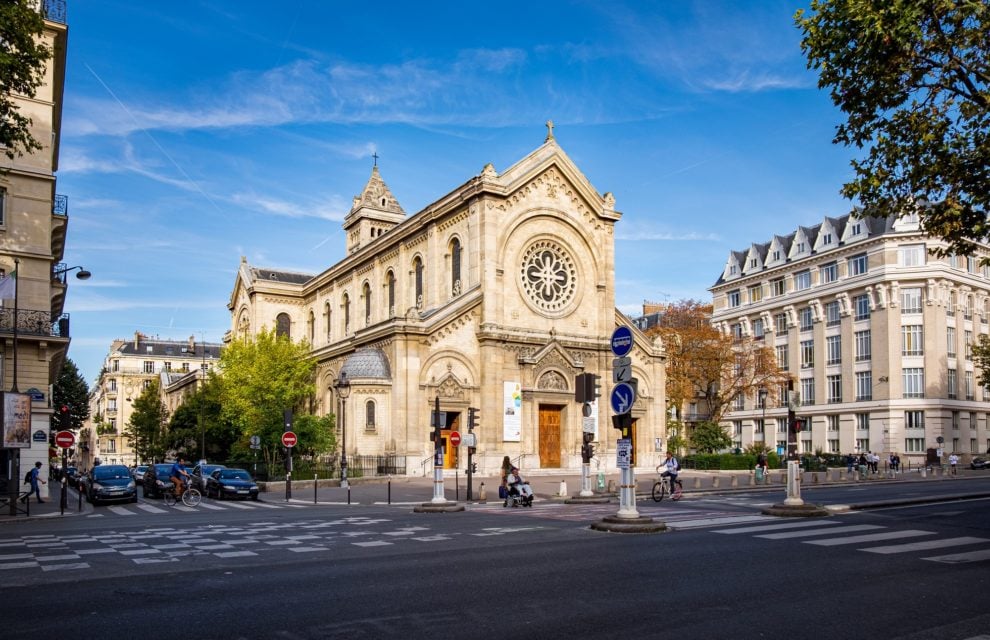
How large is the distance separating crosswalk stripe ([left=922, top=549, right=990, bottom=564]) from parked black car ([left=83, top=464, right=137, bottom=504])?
29.1 m

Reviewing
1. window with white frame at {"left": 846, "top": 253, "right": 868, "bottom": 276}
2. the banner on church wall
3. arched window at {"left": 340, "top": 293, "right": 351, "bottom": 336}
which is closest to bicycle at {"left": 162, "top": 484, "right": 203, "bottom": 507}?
the banner on church wall

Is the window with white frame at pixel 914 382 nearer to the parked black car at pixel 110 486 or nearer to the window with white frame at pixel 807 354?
the window with white frame at pixel 807 354

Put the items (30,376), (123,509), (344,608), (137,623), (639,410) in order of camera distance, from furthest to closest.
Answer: (639,410), (30,376), (123,509), (344,608), (137,623)

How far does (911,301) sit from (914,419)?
30.6ft

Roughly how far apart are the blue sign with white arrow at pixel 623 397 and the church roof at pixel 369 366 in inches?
1150

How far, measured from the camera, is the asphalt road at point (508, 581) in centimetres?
861

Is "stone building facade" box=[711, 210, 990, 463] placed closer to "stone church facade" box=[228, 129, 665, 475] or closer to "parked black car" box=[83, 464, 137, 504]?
"stone church facade" box=[228, 129, 665, 475]

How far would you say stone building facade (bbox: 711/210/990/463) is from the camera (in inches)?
2564

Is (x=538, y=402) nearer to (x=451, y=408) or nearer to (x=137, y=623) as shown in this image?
(x=451, y=408)

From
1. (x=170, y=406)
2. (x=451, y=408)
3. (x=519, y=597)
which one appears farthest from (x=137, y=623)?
(x=170, y=406)

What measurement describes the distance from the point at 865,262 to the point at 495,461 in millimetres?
40242

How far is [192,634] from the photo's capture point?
833 cm

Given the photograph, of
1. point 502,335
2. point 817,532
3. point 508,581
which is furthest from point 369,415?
point 508,581

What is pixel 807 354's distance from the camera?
246 ft
